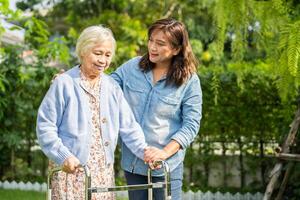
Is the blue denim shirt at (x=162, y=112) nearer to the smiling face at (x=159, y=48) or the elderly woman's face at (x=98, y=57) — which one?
the smiling face at (x=159, y=48)

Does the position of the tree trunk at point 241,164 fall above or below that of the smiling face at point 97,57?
below

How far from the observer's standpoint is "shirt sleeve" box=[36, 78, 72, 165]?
253cm

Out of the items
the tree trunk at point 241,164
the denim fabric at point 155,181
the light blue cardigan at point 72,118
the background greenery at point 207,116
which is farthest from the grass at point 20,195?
the light blue cardigan at point 72,118

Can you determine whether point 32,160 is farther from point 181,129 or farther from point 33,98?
point 181,129

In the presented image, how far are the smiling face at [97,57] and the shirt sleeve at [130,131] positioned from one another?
0.58 ft

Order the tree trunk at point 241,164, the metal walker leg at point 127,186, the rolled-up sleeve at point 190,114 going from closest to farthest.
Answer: the metal walker leg at point 127,186 → the rolled-up sleeve at point 190,114 → the tree trunk at point 241,164

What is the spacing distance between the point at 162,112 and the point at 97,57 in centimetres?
43

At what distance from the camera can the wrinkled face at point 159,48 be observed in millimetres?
2869

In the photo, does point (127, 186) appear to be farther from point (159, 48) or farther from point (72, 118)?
point (159, 48)

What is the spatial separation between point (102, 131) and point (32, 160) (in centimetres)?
590

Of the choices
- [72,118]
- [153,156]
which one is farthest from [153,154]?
[72,118]

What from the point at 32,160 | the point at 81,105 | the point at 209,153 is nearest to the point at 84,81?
the point at 81,105

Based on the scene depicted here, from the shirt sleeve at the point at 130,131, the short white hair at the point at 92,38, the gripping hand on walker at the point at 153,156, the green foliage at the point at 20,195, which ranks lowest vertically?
the green foliage at the point at 20,195

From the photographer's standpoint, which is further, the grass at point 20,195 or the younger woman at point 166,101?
the grass at point 20,195
